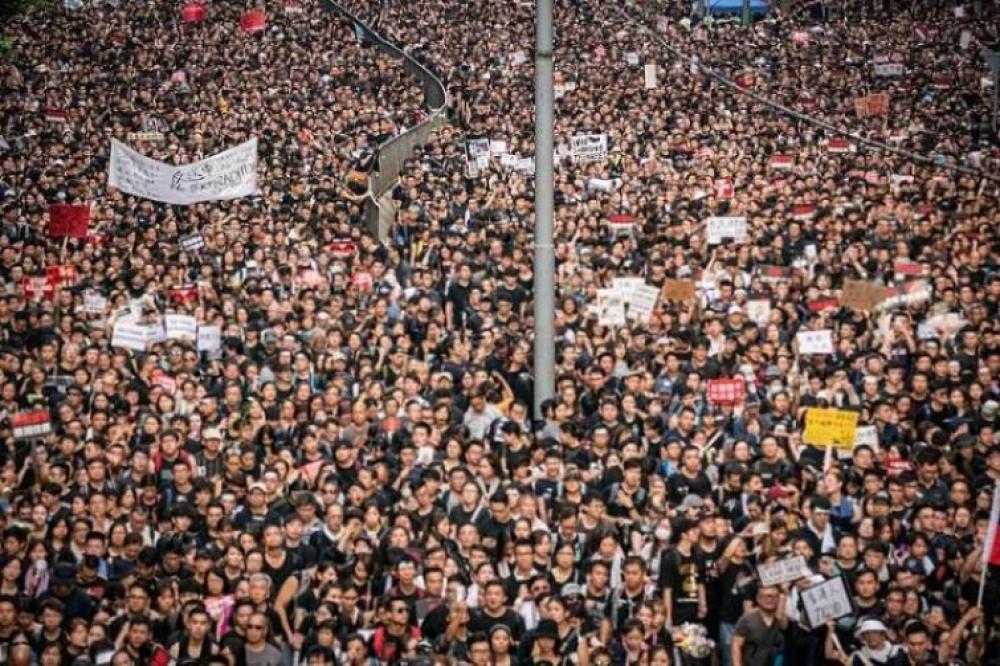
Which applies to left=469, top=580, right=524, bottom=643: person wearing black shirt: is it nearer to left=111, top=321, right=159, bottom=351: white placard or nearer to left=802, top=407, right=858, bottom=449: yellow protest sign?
left=802, top=407, right=858, bottom=449: yellow protest sign

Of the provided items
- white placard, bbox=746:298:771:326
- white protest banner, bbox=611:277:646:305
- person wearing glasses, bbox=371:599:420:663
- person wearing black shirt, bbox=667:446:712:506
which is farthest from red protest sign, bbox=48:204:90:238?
person wearing glasses, bbox=371:599:420:663

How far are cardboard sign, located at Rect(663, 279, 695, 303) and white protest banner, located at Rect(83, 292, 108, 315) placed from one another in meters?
5.99

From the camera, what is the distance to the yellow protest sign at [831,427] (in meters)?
10.7

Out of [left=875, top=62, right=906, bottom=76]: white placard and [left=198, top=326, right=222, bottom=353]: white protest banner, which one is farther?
[left=875, top=62, right=906, bottom=76]: white placard

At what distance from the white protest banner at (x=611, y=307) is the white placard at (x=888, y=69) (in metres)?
12.6

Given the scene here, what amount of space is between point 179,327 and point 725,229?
6.26 m

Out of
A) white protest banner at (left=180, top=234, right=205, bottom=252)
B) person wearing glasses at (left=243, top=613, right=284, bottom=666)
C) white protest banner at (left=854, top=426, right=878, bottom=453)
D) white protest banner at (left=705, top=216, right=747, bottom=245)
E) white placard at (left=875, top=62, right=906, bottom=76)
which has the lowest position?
person wearing glasses at (left=243, top=613, right=284, bottom=666)

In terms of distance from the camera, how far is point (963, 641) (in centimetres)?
820

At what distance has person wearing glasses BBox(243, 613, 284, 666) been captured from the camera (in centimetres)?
821

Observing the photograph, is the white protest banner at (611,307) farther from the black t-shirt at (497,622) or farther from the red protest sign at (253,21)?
the red protest sign at (253,21)

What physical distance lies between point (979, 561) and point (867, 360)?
3.43 m

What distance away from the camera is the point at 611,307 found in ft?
45.9

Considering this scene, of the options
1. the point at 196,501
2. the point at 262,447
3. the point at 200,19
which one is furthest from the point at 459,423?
the point at 200,19

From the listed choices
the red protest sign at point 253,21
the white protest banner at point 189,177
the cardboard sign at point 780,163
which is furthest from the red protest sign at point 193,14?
the cardboard sign at point 780,163
